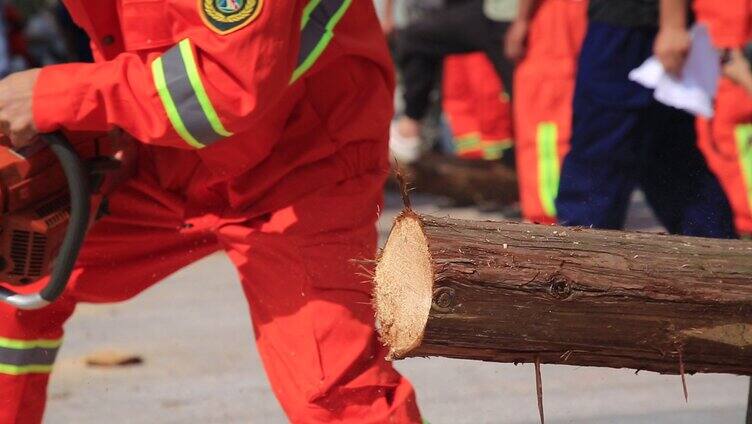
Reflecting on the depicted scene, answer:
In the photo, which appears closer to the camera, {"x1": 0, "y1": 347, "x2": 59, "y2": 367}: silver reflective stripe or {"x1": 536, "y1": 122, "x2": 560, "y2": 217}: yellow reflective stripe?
{"x1": 0, "y1": 347, "x2": 59, "y2": 367}: silver reflective stripe

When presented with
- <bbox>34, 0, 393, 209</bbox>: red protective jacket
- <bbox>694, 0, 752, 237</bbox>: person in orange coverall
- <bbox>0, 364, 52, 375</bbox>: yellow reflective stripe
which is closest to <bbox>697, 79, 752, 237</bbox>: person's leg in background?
<bbox>694, 0, 752, 237</bbox>: person in orange coverall

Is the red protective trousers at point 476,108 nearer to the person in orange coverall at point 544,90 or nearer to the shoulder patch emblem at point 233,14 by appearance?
the person in orange coverall at point 544,90

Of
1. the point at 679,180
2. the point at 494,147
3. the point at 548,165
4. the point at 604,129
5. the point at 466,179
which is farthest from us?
the point at 494,147

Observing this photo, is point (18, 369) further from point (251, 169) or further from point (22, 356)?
point (251, 169)

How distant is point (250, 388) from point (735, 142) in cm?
242

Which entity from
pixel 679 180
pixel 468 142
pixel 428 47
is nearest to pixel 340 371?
pixel 679 180

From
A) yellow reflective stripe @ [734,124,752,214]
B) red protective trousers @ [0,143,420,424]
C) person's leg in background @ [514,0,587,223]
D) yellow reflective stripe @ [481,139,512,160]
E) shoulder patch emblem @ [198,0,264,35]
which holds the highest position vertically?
shoulder patch emblem @ [198,0,264,35]

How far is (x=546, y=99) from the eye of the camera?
5.04 m

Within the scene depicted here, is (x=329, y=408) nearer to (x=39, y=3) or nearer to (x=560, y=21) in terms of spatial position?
(x=560, y=21)

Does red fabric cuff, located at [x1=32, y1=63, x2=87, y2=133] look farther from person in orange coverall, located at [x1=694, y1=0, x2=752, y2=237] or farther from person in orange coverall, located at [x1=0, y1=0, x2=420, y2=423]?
person in orange coverall, located at [x1=694, y1=0, x2=752, y2=237]

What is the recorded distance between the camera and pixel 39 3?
402 inches

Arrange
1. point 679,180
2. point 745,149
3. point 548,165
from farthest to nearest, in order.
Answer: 1. point 745,149
2. point 548,165
3. point 679,180

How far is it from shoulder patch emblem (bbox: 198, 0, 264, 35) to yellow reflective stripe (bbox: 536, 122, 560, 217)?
262 centimetres

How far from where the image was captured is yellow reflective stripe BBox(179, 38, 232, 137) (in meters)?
2.46
